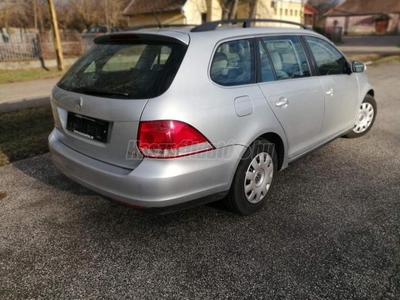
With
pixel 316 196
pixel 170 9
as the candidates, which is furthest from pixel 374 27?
pixel 316 196

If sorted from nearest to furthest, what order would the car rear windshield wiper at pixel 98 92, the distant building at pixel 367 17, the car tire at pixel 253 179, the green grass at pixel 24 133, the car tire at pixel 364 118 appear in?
the car rear windshield wiper at pixel 98 92 < the car tire at pixel 253 179 < the green grass at pixel 24 133 < the car tire at pixel 364 118 < the distant building at pixel 367 17

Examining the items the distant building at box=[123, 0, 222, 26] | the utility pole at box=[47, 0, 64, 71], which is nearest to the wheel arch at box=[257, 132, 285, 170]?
the utility pole at box=[47, 0, 64, 71]

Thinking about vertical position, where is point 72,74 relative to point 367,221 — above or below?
above

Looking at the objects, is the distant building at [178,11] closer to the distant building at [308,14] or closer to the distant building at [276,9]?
the distant building at [276,9]

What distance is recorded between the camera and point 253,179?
3.02m

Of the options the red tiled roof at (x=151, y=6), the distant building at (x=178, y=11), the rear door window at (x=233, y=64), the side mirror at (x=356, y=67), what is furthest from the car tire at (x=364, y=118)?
the red tiled roof at (x=151, y=6)

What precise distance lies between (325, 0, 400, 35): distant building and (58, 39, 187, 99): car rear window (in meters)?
54.7

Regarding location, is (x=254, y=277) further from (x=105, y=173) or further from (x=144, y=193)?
(x=105, y=173)

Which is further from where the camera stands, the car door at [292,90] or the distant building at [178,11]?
the distant building at [178,11]

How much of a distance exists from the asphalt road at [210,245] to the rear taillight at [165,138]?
826 mm

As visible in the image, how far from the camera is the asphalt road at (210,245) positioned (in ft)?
7.49

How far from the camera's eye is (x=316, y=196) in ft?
11.3

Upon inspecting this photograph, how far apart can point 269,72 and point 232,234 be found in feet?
4.98

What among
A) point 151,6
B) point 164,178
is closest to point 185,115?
point 164,178
